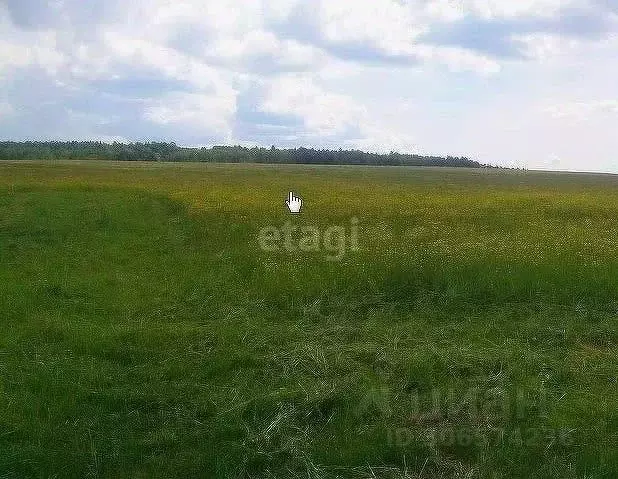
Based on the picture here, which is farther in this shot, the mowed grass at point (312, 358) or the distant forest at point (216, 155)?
the distant forest at point (216, 155)

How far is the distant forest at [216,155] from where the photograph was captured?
129000 millimetres

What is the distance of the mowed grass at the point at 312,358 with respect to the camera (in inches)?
257

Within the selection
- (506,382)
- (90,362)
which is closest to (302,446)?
(506,382)

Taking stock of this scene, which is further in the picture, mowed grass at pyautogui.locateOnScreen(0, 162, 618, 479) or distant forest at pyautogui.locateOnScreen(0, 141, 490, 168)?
distant forest at pyautogui.locateOnScreen(0, 141, 490, 168)

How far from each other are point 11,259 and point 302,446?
11.9 metres

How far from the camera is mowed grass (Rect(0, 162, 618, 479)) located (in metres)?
6.53

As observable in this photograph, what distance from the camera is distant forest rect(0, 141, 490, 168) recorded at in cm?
12900

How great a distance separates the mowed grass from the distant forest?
11758 cm

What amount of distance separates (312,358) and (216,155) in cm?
14266

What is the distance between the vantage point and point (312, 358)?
358 inches

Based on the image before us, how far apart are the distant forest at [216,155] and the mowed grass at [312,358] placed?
386 feet

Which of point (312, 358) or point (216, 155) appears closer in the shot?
point (312, 358)

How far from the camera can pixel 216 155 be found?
486ft

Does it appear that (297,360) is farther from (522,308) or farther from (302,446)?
(522,308)
